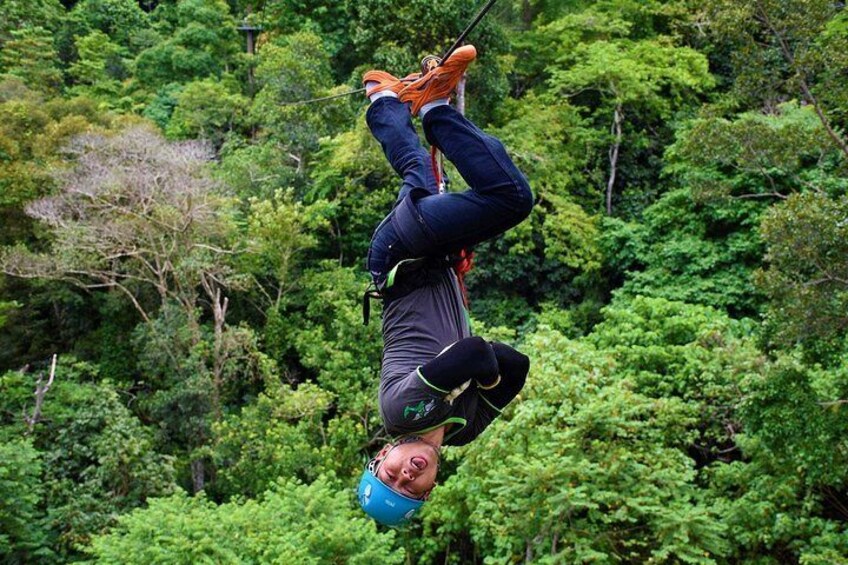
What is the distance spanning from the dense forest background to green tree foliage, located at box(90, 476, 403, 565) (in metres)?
0.03

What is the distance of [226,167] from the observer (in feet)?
40.0

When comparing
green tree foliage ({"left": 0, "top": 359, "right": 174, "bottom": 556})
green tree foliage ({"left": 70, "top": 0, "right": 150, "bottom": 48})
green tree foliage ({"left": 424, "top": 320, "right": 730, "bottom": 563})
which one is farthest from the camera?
green tree foliage ({"left": 70, "top": 0, "right": 150, "bottom": 48})

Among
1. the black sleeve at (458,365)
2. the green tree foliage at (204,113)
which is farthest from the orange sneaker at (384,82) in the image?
the green tree foliage at (204,113)

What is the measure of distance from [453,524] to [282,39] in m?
10.2

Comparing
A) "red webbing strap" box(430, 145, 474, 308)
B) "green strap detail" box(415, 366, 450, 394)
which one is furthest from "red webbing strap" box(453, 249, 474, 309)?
"green strap detail" box(415, 366, 450, 394)

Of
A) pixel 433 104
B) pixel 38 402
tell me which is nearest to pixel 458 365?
pixel 433 104

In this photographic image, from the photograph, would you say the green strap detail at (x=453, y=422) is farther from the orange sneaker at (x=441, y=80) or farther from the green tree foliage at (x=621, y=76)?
the green tree foliage at (x=621, y=76)

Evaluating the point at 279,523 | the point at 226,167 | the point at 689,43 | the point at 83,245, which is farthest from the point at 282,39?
the point at 279,523

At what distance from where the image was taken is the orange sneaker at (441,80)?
199 cm

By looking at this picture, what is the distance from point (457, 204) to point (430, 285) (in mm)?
273

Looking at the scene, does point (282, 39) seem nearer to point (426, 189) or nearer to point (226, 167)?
point (226, 167)

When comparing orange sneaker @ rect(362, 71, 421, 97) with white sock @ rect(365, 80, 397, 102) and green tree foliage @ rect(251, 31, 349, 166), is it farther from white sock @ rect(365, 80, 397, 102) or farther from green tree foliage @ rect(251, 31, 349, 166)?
green tree foliage @ rect(251, 31, 349, 166)

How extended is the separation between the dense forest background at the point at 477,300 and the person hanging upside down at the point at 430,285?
3.28 meters

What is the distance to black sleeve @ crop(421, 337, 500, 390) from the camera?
188 cm
